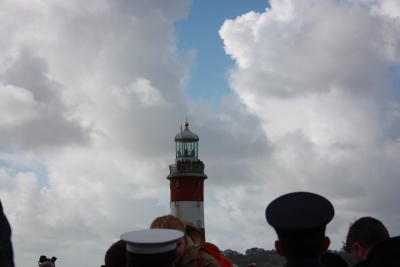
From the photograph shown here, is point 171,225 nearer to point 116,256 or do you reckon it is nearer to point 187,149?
point 116,256

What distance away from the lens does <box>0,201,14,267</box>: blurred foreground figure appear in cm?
341

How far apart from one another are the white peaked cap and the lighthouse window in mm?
39162

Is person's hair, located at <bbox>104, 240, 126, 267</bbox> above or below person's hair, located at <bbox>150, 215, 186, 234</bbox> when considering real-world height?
below

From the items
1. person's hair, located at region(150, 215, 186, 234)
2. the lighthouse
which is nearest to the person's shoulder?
person's hair, located at region(150, 215, 186, 234)

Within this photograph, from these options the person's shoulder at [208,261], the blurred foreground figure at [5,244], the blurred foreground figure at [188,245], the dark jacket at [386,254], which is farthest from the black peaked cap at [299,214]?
the person's shoulder at [208,261]

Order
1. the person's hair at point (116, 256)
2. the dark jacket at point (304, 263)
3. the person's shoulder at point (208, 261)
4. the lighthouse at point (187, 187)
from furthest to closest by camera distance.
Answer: the lighthouse at point (187, 187)
the person's shoulder at point (208, 261)
the person's hair at point (116, 256)
the dark jacket at point (304, 263)

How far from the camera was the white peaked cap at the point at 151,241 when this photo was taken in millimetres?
4887

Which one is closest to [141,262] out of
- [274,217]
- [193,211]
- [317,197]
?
[274,217]

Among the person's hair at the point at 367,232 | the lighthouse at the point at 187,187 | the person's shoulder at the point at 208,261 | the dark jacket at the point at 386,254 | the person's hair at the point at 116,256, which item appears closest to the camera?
the dark jacket at the point at 386,254

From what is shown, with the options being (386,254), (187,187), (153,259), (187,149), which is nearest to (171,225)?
(153,259)

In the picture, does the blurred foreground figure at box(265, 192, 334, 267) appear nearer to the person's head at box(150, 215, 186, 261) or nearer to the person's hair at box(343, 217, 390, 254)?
the person's head at box(150, 215, 186, 261)

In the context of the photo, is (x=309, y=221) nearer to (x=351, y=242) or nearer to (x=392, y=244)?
(x=392, y=244)

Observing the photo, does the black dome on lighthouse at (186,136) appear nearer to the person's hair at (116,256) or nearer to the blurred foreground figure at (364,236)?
the blurred foreground figure at (364,236)

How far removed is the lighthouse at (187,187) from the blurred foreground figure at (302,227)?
34.2 metres
